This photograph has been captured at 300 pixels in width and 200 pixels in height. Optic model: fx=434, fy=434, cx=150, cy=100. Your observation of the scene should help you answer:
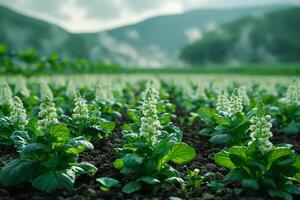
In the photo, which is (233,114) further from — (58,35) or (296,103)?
(58,35)

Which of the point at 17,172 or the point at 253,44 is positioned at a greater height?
the point at 253,44

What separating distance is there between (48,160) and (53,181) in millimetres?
294

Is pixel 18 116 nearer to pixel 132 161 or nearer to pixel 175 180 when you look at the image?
pixel 132 161

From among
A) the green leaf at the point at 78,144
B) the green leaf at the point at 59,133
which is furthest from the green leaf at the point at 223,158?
the green leaf at the point at 59,133

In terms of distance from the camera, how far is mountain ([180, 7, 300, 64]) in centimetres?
15175

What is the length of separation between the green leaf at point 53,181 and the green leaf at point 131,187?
56 cm

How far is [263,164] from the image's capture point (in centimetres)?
474

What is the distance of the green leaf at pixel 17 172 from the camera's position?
452 centimetres

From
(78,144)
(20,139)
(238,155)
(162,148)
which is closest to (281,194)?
(238,155)

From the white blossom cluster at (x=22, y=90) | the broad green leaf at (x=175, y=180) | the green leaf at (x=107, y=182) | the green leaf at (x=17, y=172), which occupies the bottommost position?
the broad green leaf at (x=175, y=180)

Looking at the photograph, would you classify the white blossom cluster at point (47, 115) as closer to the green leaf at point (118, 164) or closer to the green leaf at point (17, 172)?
the green leaf at point (17, 172)

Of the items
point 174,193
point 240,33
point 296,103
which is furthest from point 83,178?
point 240,33

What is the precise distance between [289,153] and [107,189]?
198 cm

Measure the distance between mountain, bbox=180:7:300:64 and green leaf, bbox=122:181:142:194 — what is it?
487 ft
